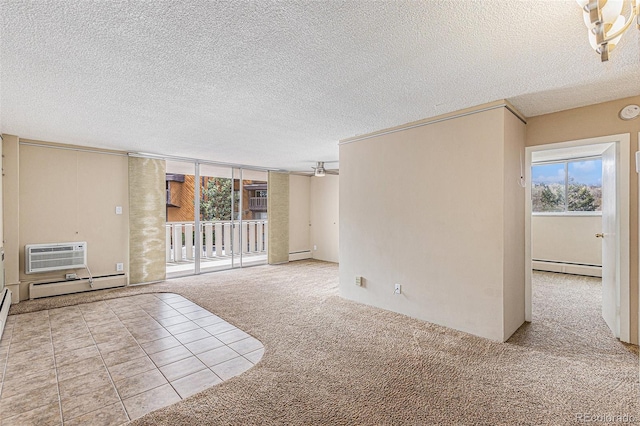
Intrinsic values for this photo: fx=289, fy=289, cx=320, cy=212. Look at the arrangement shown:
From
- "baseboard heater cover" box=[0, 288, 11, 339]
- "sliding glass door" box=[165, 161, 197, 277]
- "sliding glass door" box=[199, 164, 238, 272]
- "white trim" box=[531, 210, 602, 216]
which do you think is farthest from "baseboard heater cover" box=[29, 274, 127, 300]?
"white trim" box=[531, 210, 602, 216]

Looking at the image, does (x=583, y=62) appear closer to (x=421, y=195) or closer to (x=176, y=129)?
(x=421, y=195)

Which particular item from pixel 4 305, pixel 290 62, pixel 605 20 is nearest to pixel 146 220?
pixel 4 305

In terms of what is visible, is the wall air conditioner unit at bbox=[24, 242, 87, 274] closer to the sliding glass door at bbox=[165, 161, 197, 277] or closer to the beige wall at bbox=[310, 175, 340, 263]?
the sliding glass door at bbox=[165, 161, 197, 277]

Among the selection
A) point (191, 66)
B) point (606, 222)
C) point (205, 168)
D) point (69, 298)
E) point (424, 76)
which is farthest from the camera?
point (205, 168)

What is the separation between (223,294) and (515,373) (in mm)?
3732

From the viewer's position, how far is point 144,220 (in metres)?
5.11

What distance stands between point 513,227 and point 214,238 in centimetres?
610

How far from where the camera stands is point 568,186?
5.93 metres

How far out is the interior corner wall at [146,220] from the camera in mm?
5012

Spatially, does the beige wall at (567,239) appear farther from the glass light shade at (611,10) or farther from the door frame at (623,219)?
the glass light shade at (611,10)

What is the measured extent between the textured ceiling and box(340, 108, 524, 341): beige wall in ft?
1.21

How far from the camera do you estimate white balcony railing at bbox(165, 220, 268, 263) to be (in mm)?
6746

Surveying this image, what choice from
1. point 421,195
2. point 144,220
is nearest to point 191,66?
point 421,195

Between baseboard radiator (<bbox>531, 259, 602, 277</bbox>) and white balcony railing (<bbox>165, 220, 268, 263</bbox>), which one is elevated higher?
white balcony railing (<bbox>165, 220, 268, 263</bbox>)
